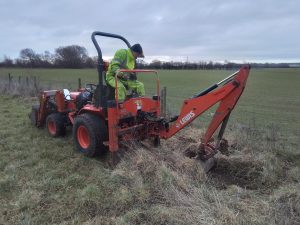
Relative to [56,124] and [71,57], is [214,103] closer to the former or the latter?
[56,124]

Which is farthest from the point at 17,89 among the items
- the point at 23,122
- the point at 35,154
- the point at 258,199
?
the point at 258,199

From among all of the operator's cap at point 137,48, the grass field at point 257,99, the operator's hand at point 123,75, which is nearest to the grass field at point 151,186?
the operator's hand at point 123,75

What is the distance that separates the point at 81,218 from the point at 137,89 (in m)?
2.98

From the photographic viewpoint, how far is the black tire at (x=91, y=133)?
571cm

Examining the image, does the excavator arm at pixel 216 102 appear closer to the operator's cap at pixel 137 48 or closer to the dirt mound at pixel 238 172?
the dirt mound at pixel 238 172

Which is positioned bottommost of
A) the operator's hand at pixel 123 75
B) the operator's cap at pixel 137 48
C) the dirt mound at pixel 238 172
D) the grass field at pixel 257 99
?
the grass field at pixel 257 99

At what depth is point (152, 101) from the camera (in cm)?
604

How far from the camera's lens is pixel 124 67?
592 cm

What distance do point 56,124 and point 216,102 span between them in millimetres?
4149

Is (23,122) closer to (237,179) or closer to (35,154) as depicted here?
(35,154)

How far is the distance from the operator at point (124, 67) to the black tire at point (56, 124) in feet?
7.40

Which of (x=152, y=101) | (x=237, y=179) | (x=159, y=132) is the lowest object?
(x=237, y=179)

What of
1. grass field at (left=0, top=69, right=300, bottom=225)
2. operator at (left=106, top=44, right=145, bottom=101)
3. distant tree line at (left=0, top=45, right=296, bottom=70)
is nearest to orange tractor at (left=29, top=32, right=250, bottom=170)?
operator at (left=106, top=44, right=145, bottom=101)

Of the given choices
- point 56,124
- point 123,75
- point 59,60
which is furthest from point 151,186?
point 59,60
